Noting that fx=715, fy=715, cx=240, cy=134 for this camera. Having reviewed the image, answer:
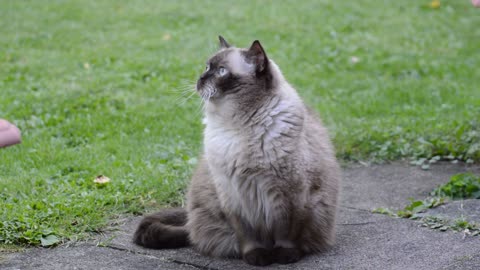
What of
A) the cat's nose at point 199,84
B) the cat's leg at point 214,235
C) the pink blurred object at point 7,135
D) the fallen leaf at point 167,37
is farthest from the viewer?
the fallen leaf at point 167,37

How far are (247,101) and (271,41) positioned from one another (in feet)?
20.1

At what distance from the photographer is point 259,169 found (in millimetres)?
3984

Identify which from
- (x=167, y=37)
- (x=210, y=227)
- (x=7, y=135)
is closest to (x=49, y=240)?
(x=210, y=227)

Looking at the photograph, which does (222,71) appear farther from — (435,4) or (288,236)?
(435,4)

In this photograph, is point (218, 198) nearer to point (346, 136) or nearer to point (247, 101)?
point (247, 101)

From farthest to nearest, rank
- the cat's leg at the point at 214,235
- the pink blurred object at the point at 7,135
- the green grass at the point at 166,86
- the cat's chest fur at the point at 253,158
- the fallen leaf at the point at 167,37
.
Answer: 1. the fallen leaf at the point at 167,37
2. the green grass at the point at 166,86
3. the cat's leg at the point at 214,235
4. the cat's chest fur at the point at 253,158
5. the pink blurred object at the point at 7,135

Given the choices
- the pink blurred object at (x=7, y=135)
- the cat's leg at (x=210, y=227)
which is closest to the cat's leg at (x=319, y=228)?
the cat's leg at (x=210, y=227)

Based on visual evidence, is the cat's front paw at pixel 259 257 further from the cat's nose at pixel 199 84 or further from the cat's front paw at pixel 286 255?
the cat's nose at pixel 199 84

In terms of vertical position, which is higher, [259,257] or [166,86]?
[166,86]

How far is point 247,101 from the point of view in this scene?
13.5 ft

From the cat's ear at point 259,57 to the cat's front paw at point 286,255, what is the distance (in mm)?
1040

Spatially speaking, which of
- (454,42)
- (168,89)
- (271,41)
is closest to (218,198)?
(168,89)

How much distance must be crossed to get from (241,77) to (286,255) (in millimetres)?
1053

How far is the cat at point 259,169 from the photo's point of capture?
4.00 m
